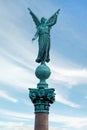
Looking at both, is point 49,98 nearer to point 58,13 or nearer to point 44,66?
point 44,66

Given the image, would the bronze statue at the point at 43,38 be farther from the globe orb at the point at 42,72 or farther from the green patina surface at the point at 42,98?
the green patina surface at the point at 42,98

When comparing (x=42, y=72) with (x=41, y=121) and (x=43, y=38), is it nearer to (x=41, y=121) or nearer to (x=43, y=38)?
(x=43, y=38)

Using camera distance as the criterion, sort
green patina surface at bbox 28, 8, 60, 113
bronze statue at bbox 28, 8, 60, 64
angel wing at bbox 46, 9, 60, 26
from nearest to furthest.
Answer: green patina surface at bbox 28, 8, 60, 113 → bronze statue at bbox 28, 8, 60, 64 → angel wing at bbox 46, 9, 60, 26

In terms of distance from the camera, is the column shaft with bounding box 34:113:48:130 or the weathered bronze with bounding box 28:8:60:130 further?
the weathered bronze with bounding box 28:8:60:130

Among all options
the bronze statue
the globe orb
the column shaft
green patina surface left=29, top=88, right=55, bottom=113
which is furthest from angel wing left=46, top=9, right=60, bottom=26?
the column shaft

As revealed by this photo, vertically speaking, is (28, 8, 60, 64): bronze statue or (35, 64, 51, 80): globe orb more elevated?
(28, 8, 60, 64): bronze statue

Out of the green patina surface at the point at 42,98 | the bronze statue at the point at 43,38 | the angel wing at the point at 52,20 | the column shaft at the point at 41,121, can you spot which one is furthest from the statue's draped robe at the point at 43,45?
the column shaft at the point at 41,121

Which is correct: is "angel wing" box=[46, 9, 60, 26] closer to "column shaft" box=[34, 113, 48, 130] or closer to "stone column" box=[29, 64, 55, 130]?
"stone column" box=[29, 64, 55, 130]

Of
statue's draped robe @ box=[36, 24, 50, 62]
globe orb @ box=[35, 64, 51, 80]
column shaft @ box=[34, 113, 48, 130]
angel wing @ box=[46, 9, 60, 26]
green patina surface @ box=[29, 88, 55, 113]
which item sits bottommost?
column shaft @ box=[34, 113, 48, 130]

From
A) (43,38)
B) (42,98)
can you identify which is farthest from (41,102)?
(43,38)

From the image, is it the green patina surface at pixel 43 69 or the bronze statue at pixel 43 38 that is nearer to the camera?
the green patina surface at pixel 43 69

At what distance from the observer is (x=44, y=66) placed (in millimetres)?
42438

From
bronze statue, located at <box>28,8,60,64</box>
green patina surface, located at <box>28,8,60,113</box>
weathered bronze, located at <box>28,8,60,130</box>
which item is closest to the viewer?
weathered bronze, located at <box>28,8,60,130</box>

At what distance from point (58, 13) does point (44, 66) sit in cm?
699
